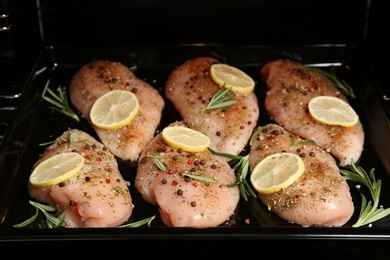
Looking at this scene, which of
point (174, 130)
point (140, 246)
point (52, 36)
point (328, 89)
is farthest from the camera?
point (52, 36)

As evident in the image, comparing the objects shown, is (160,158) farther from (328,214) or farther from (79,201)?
(328,214)

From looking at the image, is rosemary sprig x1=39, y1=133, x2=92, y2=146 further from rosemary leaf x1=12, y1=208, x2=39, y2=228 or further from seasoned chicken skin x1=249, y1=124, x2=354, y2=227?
seasoned chicken skin x1=249, y1=124, x2=354, y2=227

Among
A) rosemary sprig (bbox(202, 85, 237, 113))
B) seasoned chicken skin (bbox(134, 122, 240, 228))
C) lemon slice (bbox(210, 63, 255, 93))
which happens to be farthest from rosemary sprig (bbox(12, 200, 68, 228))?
lemon slice (bbox(210, 63, 255, 93))

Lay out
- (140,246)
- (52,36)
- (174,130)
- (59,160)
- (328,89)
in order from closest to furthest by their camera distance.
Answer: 1. (140,246)
2. (59,160)
3. (174,130)
4. (328,89)
5. (52,36)

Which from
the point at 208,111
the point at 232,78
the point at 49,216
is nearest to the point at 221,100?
the point at 208,111

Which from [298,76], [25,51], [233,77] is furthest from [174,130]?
[25,51]
